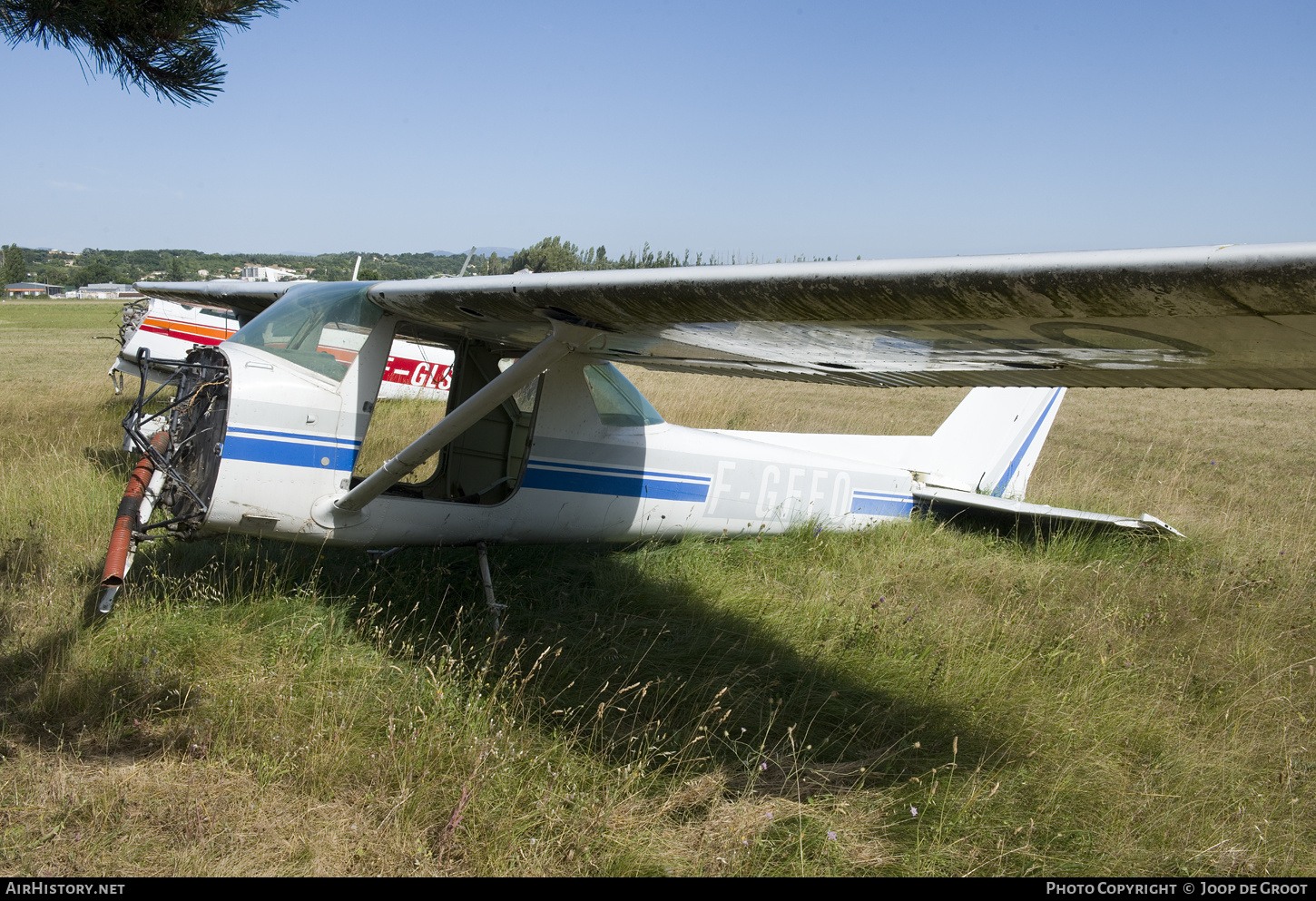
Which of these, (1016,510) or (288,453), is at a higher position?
(288,453)

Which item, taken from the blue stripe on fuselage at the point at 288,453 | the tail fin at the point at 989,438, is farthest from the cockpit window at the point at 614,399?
the tail fin at the point at 989,438

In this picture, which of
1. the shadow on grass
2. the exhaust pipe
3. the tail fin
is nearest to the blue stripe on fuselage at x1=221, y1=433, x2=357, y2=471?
the exhaust pipe

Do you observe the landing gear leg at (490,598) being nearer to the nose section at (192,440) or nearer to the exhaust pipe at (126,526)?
the nose section at (192,440)

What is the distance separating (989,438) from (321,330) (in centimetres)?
573

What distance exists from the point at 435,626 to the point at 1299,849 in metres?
4.13

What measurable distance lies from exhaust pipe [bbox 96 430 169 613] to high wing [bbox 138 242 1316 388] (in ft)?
4.69

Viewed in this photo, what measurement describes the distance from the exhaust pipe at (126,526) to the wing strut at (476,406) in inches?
35.3

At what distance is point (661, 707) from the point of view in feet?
12.5

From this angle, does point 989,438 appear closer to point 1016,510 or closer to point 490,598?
point 1016,510

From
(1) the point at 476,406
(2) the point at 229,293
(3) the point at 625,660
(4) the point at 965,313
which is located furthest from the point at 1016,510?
(2) the point at 229,293

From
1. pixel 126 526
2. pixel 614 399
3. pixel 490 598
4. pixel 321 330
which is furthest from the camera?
pixel 614 399

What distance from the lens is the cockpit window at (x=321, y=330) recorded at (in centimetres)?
441

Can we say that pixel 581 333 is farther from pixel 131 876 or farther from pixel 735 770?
pixel 131 876
